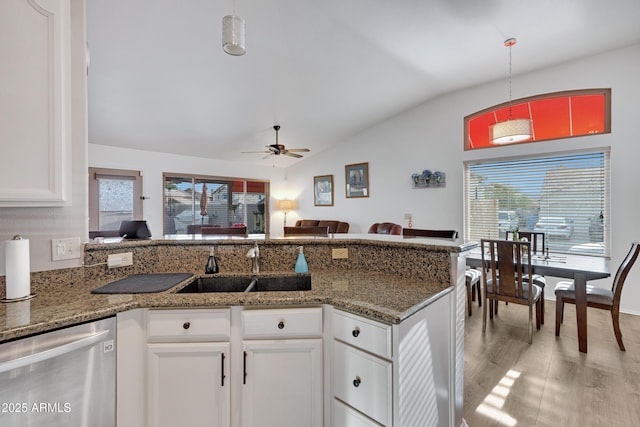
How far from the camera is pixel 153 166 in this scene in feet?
18.7

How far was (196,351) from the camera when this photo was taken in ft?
4.34

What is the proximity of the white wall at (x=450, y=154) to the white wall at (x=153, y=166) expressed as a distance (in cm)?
205

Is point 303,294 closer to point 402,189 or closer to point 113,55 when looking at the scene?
point 113,55

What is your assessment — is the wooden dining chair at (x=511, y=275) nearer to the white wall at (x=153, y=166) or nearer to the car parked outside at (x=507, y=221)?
the car parked outside at (x=507, y=221)

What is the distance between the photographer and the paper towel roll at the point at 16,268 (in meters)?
1.34

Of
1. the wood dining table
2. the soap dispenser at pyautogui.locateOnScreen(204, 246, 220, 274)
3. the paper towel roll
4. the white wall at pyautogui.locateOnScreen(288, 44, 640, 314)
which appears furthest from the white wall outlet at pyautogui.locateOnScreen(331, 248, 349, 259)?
the white wall at pyautogui.locateOnScreen(288, 44, 640, 314)

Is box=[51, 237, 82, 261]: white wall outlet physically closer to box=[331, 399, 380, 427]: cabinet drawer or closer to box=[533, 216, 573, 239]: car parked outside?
box=[331, 399, 380, 427]: cabinet drawer

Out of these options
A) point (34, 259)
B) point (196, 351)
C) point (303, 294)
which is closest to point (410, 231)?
point (303, 294)

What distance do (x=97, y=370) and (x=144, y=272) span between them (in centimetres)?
75

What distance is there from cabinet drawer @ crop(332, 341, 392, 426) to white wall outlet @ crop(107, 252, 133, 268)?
139 cm

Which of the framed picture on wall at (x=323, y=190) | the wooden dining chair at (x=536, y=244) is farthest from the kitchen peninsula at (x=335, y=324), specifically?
the framed picture on wall at (x=323, y=190)

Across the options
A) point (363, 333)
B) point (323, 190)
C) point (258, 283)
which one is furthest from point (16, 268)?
point (323, 190)

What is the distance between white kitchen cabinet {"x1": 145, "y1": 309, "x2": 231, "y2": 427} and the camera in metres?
1.31

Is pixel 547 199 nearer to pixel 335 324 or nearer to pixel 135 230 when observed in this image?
pixel 335 324
